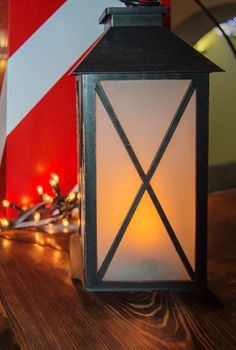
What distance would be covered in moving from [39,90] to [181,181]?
31.7 inches

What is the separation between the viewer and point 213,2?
2814mm

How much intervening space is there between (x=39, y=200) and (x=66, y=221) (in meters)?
0.15

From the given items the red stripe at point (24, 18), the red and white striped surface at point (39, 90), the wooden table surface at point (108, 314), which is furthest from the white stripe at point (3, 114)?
the wooden table surface at point (108, 314)

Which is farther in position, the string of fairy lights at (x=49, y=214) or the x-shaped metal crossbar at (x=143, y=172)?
the string of fairy lights at (x=49, y=214)

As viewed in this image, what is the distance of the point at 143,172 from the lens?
3.30 ft

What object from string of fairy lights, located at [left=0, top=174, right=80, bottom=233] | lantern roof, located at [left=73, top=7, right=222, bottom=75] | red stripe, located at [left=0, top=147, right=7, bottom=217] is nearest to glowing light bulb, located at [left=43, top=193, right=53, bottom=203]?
string of fairy lights, located at [left=0, top=174, right=80, bottom=233]

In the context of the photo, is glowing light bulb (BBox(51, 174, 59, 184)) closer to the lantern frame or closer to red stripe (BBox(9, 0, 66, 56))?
red stripe (BBox(9, 0, 66, 56))

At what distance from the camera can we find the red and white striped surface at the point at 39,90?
1.66 metres

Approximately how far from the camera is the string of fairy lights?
5.26 ft

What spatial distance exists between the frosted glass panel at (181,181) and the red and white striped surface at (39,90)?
754mm

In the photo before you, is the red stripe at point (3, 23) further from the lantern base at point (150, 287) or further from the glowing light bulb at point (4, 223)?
the lantern base at point (150, 287)

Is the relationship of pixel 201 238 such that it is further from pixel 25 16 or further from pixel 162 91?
pixel 25 16

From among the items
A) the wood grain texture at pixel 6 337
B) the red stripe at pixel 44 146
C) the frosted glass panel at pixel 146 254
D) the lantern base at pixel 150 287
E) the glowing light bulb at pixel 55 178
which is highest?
the red stripe at pixel 44 146

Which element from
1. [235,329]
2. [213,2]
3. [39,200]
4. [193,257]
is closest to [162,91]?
[193,257]
